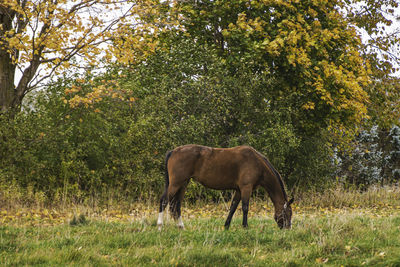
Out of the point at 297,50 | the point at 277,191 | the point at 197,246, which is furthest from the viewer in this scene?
the point at 297,50

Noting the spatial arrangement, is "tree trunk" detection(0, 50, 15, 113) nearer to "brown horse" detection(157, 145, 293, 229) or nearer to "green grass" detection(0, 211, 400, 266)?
"green grass" detection(0, 211, 400, 266)

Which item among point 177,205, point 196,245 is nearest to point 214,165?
point 177,205

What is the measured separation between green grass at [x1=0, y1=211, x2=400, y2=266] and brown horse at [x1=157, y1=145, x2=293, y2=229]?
480mm

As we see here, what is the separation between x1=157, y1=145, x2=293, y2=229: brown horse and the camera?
26.6 feet

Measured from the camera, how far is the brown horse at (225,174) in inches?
320

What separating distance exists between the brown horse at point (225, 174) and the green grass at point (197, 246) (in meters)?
0.48

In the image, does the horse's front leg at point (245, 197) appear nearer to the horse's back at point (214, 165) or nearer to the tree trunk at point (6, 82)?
the horse's back at point (214, 165)

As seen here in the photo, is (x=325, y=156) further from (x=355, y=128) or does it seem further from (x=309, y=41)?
(x=309, y=41)

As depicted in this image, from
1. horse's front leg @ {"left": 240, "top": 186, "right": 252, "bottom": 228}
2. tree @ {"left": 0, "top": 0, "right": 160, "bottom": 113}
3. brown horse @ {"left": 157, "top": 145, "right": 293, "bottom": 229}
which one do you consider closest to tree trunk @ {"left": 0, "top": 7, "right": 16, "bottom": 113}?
tree @ {"left": 0, "top": 0, "right": 160, "bottom": 113}

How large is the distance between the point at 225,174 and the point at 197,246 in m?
2.14

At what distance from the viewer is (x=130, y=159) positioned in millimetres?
12805

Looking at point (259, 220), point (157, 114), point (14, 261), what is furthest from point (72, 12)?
point (14, 261)

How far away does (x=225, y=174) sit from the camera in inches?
323

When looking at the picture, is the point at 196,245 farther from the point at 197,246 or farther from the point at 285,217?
the point at 285,217
